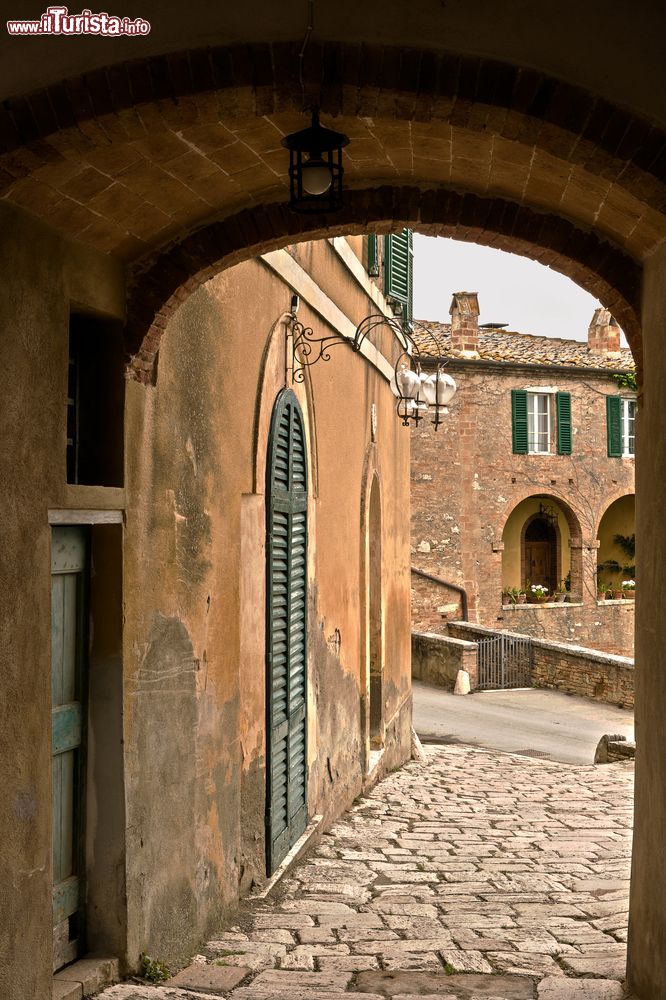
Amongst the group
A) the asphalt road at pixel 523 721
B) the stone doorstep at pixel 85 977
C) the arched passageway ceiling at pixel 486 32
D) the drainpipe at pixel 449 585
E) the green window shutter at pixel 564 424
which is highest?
the green window shutter at pixel 564 424

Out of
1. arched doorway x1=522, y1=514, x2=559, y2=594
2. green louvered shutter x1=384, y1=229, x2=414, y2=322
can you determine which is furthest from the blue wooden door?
arched doorway x1=522, y1=514, x2=559, y2=594

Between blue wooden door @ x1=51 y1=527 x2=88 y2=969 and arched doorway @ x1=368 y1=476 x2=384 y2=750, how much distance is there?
6933mm

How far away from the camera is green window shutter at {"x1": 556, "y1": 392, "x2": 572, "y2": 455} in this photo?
2665cm

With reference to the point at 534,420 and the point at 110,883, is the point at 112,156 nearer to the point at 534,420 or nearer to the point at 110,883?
the point at 110,883

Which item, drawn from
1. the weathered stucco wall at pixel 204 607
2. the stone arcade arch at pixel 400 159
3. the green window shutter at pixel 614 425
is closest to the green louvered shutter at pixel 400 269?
the weathered stucco wall at pixel 204 607

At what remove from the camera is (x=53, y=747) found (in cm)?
443

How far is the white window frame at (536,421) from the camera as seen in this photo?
26.5 metres

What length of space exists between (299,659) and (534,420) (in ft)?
65.5

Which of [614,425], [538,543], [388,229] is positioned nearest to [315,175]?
[388,229]

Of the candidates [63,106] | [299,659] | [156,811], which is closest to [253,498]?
[299,659]

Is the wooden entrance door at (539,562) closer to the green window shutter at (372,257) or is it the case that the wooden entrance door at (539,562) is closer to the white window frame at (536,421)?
the white window frame at (536,421)

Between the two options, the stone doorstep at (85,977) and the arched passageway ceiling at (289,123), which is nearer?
the arched passageway ceiling at (289,123)

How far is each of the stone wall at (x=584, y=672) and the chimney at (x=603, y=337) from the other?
10.7 metres

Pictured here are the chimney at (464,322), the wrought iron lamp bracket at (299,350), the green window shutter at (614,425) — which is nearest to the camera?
the wrought iron lamp bracket at (299,350)
